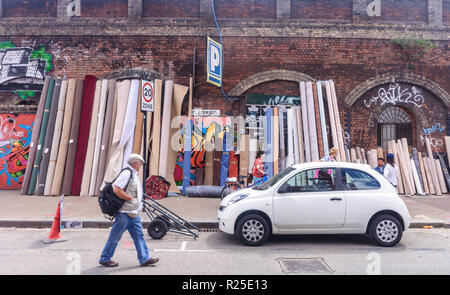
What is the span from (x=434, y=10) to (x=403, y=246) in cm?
1061

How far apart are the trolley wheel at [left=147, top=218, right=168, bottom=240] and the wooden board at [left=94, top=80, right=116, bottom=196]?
4.88 meters

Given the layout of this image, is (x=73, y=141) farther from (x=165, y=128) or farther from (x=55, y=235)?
(x=55, y=235)

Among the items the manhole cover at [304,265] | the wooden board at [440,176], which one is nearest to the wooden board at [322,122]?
the wooden board at [440,176]

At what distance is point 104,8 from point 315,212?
11.2 metres

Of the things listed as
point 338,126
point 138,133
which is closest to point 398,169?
point 338,126

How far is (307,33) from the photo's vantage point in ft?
40.8

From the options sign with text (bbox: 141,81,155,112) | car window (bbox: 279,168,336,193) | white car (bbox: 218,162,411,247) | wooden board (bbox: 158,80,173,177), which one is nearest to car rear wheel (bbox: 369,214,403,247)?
white car (bbox: 218,162,411,247)

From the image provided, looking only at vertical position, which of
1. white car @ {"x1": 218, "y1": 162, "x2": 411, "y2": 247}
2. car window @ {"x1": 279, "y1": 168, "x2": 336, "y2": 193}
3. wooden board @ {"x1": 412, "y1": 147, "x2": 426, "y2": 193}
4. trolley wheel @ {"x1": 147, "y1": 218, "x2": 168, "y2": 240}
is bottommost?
trolley wheel @ {"x1": 147, "y1": 218, "x2": 168, "y2": 240}

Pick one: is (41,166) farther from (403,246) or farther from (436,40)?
(436,40)

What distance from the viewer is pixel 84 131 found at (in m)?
11.1

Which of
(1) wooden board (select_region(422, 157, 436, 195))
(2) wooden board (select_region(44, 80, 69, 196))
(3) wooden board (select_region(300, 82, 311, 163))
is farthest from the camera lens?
(1) wooden board (select_region(422, 157, 436, 195))

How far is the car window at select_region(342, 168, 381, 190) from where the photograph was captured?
6250 mm

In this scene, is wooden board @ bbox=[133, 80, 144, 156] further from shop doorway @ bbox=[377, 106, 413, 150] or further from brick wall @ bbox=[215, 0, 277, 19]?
shop doorway @ bbox=[377, 106, 413, 150]
